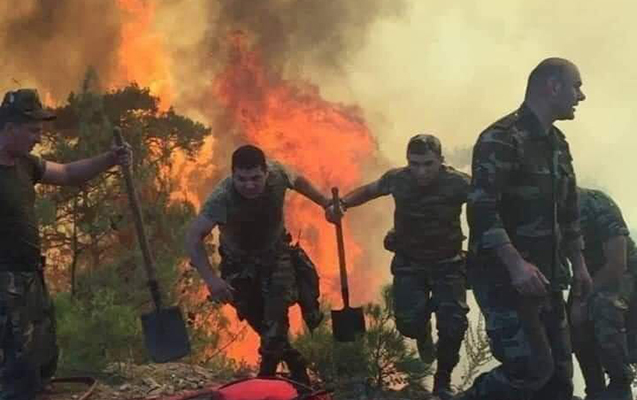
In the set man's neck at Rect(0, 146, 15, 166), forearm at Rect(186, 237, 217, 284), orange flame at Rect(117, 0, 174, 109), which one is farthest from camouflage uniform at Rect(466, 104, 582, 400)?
orange flame at Rect(117, 0, 174, 109)

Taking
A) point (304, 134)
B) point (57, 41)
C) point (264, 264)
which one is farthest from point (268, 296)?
point (57, 41)

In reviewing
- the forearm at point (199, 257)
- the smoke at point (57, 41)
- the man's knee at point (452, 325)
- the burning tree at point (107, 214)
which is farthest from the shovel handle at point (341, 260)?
the smoke at point (57, 41)

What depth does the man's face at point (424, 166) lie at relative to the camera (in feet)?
21.7

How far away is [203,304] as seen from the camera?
12.5 metres

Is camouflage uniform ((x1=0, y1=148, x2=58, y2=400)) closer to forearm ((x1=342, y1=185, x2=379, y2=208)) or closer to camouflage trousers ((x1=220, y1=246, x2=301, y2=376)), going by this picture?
camouflage trousers ((x1=220, y1=246, x2=301, y2=376))

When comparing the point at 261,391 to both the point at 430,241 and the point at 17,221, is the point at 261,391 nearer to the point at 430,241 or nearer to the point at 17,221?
the point at 17,221

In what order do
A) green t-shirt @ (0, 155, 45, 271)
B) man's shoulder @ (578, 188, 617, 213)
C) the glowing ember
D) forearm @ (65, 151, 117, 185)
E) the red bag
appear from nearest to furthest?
the red bag → green t-shirt @ (0, 155, 45, 271) → forearm @ (65, 151, 117, 185) → man's shoulder @ (578, 188, 617, 213) → the glowing ember

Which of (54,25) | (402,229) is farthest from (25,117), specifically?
(54,25)

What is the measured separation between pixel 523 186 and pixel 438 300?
235cm

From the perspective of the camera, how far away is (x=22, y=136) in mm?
4738

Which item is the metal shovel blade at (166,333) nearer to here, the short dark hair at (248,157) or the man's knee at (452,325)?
the short dark hair at (248,157)

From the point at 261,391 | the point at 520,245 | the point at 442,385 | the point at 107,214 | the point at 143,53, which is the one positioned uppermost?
the point at 143,53

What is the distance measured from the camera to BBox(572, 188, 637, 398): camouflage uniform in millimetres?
5699

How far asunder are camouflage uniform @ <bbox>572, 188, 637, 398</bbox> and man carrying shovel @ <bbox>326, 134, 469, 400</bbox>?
1104mm
